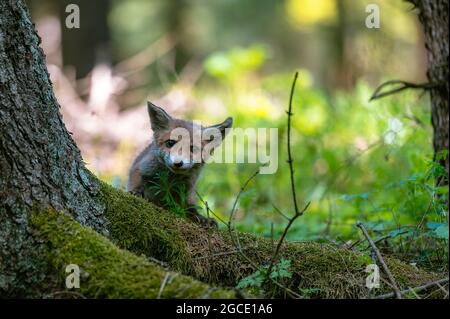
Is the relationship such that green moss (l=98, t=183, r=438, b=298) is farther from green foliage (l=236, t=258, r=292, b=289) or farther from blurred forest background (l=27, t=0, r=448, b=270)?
blurred forest background (l=27, t=0, r=448, b=270)

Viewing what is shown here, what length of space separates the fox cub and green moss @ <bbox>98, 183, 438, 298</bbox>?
557mm

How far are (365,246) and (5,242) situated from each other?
2504 mm

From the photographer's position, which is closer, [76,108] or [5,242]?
[5,242]

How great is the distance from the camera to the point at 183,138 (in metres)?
5.24

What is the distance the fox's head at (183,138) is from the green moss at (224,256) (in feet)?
3.24

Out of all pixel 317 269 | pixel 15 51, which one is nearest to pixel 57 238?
pixel 15 51

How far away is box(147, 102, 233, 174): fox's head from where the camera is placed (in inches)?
199

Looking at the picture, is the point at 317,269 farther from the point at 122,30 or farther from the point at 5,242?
the point at 122,30

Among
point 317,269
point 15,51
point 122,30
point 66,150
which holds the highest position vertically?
point 122,30

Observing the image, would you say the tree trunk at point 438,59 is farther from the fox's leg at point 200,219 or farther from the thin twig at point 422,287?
the fox's leg at point 200,219

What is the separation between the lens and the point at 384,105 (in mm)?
8109

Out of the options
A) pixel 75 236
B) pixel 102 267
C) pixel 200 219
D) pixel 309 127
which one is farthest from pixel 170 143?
pixel 309 127

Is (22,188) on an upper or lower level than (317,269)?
upper

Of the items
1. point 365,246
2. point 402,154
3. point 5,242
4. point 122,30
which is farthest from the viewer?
point 122,30
